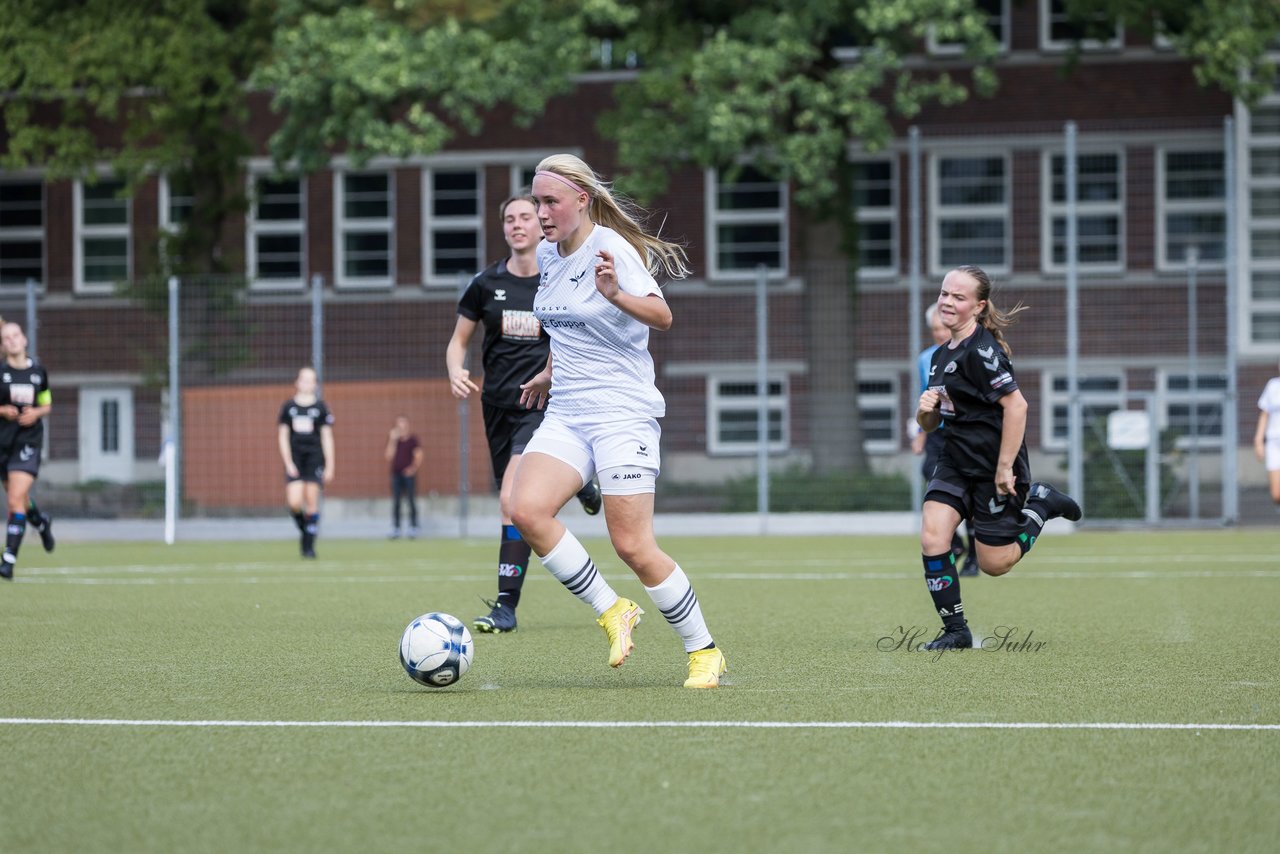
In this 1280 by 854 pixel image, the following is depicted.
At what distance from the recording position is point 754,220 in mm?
35344

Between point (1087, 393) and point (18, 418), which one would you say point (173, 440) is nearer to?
point (18, 418)

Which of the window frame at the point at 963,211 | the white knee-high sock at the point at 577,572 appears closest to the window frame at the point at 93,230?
the window frame at the point at 963,211

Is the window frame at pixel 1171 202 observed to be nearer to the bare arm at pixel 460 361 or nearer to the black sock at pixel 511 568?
the bare arm at pixel 460 361

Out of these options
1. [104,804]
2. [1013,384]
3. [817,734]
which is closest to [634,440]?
[817,734]

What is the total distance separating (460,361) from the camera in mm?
9812

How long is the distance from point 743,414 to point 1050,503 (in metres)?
14.2

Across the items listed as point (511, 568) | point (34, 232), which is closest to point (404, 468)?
point (511, 568)

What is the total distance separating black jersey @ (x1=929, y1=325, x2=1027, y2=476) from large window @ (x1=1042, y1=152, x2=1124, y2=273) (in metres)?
25.9

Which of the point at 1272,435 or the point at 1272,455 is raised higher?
the point at 1272,435

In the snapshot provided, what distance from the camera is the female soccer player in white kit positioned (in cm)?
710

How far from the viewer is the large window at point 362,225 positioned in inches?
1452

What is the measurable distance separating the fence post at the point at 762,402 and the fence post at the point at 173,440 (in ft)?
23.0

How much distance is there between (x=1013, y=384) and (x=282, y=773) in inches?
177

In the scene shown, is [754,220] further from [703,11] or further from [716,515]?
[716,515]
